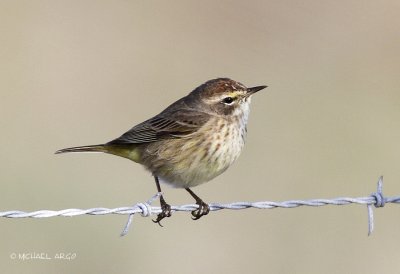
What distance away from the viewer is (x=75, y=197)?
1062 cm

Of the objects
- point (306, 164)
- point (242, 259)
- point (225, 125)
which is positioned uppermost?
point (225, 125)

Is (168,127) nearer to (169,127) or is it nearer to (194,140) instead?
(169,127)

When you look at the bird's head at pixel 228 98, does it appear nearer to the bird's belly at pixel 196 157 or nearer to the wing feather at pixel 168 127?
the wing feather at pixel 168 127

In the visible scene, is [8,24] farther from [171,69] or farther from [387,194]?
[387,194]

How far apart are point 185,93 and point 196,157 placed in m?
6.18

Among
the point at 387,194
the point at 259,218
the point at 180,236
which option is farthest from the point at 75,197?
the point at 387,194

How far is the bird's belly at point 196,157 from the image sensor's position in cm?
755

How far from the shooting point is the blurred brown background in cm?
977

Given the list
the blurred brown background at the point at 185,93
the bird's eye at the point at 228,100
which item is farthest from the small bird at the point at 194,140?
the blurred brown background at the point at 185,93

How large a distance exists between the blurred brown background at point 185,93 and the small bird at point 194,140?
6.27ft

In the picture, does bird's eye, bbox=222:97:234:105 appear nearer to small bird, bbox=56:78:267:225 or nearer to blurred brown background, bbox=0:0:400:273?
small bird, bbox=56:78:267:225

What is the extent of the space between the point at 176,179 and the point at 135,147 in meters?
0.56

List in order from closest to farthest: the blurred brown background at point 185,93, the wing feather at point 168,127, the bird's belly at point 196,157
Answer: the bird's belly at point 196,157 → the wing feather at point 168,127 → the blurred brown background at point 185,93

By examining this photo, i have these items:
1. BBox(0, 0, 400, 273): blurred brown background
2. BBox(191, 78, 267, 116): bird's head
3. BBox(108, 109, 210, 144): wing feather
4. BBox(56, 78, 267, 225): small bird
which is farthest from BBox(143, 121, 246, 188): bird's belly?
BBox(0, 0, 400, 273): blurred brown background
